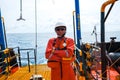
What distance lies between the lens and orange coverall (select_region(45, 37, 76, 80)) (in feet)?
13.5

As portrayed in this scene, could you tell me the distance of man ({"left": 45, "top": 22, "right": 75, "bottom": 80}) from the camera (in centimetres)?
412

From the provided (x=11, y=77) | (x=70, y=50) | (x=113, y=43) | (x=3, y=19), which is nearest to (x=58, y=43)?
(x=70, y=50)

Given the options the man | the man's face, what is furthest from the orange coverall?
the man's face

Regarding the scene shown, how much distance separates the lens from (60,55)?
412 centimetres

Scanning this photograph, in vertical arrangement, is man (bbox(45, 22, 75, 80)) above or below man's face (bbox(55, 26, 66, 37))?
below

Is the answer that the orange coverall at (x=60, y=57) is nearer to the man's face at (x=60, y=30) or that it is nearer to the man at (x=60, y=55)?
the man at (x=60, y=55)

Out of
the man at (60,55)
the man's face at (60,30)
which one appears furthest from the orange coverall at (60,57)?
the man's face at (60,30)

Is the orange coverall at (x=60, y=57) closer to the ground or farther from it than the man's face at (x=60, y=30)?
closer to the ground

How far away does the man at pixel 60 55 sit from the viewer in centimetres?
412

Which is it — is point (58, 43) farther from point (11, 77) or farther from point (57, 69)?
point (11, 77)

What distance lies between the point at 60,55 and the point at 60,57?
39 millimetres

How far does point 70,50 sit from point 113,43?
5.44 m

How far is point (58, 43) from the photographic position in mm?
4223

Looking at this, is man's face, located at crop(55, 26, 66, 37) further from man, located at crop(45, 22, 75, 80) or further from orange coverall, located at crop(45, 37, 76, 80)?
orange coverall, located at crop(45, 37, 76, 80)
